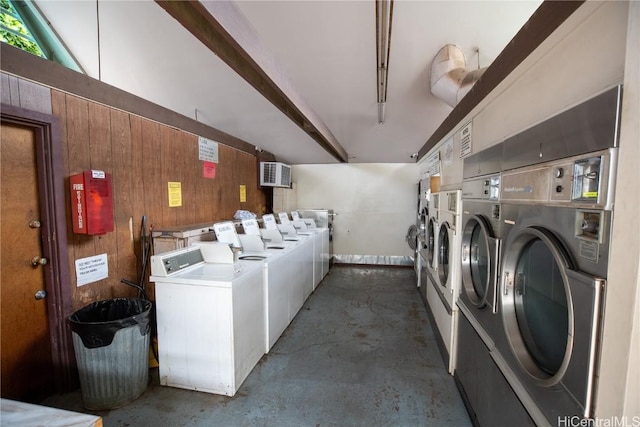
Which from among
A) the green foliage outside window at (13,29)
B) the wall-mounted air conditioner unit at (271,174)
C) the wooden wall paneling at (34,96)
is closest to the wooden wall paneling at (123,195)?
the wooden wall paneling at (34,96)

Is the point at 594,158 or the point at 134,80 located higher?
the point at 134,80

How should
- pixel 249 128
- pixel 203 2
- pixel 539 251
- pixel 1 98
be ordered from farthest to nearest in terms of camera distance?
pixel 249 128 < pixel 1 98 < pixel 539 251 < pixel 203 2

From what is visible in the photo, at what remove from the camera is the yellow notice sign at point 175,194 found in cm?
281

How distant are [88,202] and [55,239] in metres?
0.30

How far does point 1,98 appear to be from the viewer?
5.12ft

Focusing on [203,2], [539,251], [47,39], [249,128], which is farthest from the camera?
[249,128]

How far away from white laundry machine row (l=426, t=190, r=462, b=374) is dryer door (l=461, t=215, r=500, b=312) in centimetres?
12

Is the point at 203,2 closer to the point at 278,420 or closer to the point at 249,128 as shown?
the point at 278,420

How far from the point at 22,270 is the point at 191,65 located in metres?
2.30

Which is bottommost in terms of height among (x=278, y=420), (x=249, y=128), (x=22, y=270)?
(x=278, y=420)

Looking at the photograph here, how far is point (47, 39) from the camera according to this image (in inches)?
124

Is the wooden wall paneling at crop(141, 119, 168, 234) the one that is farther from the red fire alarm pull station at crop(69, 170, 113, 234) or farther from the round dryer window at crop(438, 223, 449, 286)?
the round dryer window at crop(438, 223, 449, 286)

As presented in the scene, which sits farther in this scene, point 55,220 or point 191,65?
point 191,65

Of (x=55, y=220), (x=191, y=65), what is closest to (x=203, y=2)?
(x=55, y=220)
